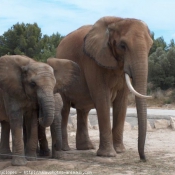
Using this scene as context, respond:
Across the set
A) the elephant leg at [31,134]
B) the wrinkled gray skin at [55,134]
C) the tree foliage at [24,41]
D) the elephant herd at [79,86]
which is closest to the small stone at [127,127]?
the elephant herd at [79,86]

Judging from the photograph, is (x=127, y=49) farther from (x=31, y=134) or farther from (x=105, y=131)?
(x=31, y=134)

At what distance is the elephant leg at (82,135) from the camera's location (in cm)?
942

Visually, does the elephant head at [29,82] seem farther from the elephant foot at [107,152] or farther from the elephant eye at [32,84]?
the elephant foot at [107,152]

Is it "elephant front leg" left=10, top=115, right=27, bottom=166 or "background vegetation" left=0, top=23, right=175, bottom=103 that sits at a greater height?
"background vegetation" left=0, top=23, right=175, bottom=103

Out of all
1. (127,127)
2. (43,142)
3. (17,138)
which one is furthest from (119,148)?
(127,127)

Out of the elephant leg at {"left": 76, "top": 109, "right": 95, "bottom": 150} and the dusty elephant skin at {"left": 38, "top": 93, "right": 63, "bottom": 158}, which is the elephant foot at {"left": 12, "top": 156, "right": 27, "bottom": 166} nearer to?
the dusty elephant skin at {"left": 38, "top": 93, "right": 63, "bottom": 158}

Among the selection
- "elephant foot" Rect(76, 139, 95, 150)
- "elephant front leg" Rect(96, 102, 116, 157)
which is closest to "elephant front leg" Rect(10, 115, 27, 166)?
"elephant front leg" Rect(96, 102, 116, 157)

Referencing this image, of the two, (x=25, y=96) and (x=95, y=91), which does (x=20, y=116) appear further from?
(x=95, y=91)

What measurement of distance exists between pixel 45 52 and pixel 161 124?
727 inches

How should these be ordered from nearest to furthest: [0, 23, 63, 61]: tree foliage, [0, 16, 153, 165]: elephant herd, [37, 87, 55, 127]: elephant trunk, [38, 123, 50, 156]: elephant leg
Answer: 1. [37, 87, 55, 127]: elephant trunk
2. [0, 16, 153, 165]: elephant herd
3. [38, 123, 50, 156]: elephant leg
4. [0, 23, 63, 61]: tree foliage

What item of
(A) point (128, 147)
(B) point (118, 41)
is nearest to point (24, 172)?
(B) point (118, 41)

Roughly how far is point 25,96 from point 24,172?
1142 millimetres

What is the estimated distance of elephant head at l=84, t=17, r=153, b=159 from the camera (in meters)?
7.15

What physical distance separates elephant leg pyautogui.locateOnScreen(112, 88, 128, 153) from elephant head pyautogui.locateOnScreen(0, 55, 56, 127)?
6.86 ft
